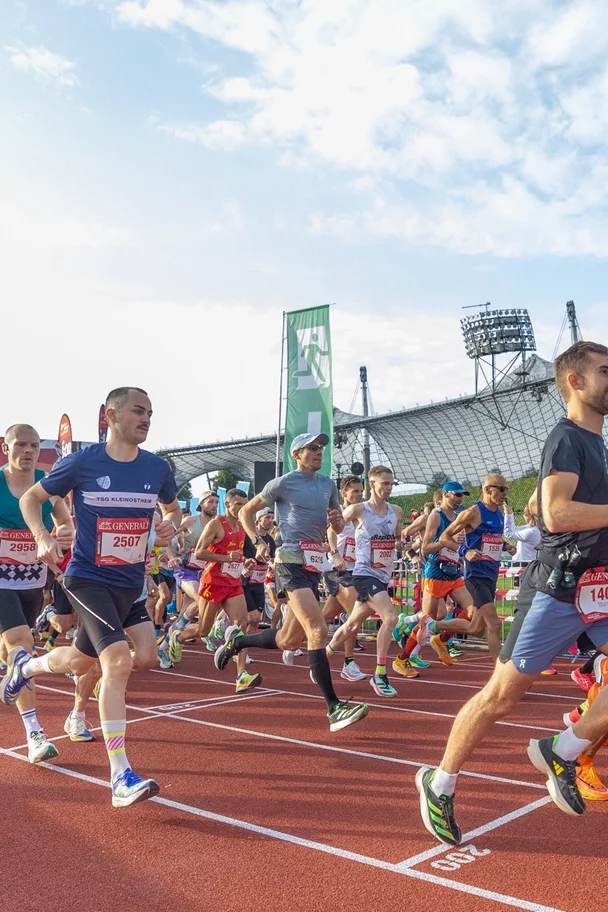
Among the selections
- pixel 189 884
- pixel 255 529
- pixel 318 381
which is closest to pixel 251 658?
pixel 255 529

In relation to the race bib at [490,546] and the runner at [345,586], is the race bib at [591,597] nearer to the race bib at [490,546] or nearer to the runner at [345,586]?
the runner at [345,586]

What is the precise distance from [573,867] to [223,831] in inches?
64.6

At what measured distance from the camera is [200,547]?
351 inches

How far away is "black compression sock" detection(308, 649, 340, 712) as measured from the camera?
20.6 ft

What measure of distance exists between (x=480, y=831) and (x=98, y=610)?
231cm

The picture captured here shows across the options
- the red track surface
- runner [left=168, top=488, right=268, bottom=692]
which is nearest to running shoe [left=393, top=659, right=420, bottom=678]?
runner [left=168, top=488, right=268, bottom=692]

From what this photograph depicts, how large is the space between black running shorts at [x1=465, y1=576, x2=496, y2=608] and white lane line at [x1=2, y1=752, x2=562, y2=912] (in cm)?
504

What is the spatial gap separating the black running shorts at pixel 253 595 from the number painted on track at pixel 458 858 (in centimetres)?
816

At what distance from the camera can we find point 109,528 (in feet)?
15.6

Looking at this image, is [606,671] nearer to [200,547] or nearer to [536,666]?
[536,666]

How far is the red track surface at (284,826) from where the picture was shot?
10.8 feet

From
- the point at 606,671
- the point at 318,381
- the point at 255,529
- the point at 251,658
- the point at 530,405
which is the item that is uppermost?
the point at 530,405

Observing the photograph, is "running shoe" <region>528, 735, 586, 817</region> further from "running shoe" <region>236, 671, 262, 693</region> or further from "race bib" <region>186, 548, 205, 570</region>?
"race bib" <region>186, 548, 205, 570</region>

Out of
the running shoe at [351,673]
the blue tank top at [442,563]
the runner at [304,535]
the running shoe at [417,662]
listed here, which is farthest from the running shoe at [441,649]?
the runner at [304,535]
